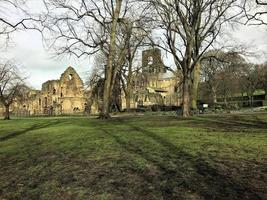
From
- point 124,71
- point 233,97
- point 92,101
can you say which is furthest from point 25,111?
point 233,97

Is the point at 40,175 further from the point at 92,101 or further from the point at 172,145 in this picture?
the point at 92,101

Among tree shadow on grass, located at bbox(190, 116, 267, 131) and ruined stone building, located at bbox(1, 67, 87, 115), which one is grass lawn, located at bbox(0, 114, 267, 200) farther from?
ruined stone building, located at bbox(1, 67, 87, 115)

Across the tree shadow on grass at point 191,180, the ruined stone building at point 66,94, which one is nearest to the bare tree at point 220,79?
the ruined stone building at point 66,94

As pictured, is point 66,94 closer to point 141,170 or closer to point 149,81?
point 149,81

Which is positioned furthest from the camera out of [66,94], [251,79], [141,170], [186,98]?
[66,94]

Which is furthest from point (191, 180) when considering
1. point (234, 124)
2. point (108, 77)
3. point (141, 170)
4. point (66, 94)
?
point (66, 94)

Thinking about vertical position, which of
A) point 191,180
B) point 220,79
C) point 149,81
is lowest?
point 191,180

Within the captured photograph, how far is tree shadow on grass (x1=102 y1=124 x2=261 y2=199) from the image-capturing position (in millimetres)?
5879

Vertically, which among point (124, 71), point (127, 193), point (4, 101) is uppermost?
point (124, 71)

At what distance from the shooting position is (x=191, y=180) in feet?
21.7

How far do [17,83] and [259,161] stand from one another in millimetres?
47518

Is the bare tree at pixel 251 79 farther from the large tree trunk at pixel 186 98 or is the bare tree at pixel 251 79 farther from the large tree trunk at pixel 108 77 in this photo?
the large tree trunk at pixel 108 77

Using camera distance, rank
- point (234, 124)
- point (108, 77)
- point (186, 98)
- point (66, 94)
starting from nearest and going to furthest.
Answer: point (234, 124), point (108, 77), point (186, 98), point (66, 94)

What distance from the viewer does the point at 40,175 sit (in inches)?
314
